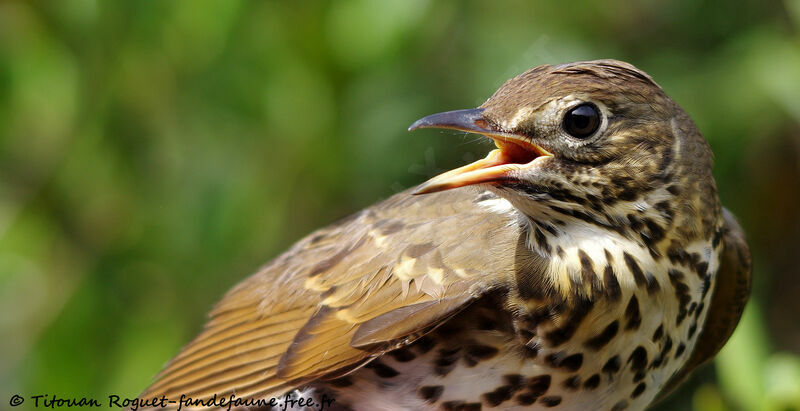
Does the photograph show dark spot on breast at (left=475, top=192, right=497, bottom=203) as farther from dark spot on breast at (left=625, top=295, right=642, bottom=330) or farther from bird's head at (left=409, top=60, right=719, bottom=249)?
dark spot on breast at (left=625, top=295, right=642, bottom=330)

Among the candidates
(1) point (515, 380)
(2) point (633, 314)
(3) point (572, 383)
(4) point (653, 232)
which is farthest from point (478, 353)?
(4) point (653, 232)

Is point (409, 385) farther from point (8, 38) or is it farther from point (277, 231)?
point (8, 38)

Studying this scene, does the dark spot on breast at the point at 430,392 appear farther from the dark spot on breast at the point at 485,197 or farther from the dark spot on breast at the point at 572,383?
the dark spot on breast at the point at 485,197

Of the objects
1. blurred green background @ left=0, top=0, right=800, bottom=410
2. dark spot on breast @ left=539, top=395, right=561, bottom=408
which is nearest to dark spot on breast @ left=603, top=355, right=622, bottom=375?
dark spot on breast @ left=539, top=395, right=561, bottom=408

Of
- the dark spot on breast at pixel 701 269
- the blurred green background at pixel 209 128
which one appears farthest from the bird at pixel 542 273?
the blurred green background at pixel 209 128

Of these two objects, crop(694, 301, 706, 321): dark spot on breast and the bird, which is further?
crop(694, 301, 706, 321): dark spot on breast

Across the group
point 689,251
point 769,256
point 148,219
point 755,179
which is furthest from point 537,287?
point 769,256
